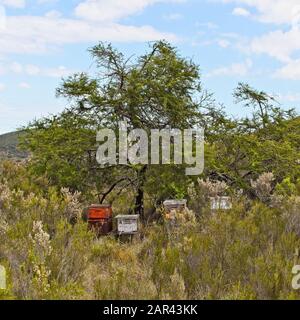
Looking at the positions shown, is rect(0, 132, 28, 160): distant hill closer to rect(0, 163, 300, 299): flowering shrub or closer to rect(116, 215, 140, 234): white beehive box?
rect(116, 215, 140, 234): white beehive box

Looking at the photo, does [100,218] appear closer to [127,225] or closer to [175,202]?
[127,225]

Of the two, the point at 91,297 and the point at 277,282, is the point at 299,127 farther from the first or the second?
the point at 91,297

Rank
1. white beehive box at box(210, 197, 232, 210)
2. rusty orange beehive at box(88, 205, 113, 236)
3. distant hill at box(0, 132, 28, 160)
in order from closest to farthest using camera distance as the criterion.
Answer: white beehive box at box(210, 197, 232, 210), rusty orange beehive at box(88, 205, 113, 236), distant hill at box(0, 132, 28, 160)

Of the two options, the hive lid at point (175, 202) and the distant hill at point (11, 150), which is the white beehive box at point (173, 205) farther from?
the distant hill at point (11, 150)

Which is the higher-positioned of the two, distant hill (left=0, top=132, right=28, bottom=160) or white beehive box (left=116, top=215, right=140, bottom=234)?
distant hill (left=0, top=132, right=28, bottom=160)

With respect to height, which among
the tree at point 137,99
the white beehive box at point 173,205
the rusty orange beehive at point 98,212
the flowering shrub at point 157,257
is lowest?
the flowering shrub at point 157,257

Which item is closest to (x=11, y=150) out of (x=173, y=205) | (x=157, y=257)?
(x=173, y=205)

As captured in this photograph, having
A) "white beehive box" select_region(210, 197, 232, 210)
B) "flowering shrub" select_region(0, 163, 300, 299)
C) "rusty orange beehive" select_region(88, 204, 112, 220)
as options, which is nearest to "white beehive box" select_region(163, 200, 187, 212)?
"flowering shrub" select_region(0, 163, 300, 299)

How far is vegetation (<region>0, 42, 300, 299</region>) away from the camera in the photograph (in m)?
5.79

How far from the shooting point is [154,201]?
38.0 feet

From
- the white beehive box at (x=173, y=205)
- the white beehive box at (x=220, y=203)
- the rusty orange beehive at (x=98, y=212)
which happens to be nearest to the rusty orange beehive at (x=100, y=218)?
the rusty orange beehive at (x=98, y=212)

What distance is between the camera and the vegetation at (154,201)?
19.0 ft

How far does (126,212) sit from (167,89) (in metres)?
3.45
